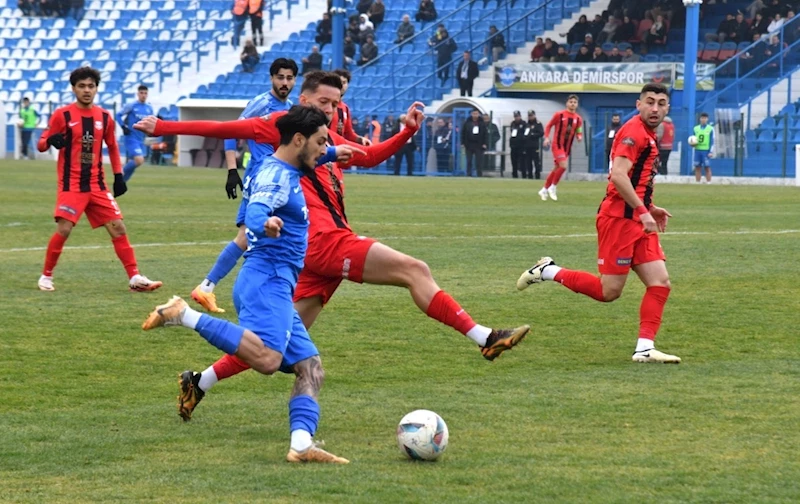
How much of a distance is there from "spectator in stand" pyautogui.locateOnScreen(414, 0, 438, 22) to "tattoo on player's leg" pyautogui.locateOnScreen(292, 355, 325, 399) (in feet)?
135

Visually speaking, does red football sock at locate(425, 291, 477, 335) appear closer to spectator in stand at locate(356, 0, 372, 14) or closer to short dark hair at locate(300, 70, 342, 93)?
short dark hair at locate(300, 70, 342, 93)

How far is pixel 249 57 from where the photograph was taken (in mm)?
47938

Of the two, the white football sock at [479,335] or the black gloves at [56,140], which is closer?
the white football sock at [479,335]

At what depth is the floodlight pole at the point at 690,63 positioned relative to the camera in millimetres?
35250

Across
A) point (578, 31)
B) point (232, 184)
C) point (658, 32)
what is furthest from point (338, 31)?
point (232, 184)

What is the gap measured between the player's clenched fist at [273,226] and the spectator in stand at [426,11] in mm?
41406

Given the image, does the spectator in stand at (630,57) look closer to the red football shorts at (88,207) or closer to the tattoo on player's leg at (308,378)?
the red football shorts at (88,207)

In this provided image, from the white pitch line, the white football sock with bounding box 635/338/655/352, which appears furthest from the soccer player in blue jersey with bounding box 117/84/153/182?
the white football sock with bounding box 635/338/655/352

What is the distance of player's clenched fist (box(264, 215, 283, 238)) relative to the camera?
5699 mm

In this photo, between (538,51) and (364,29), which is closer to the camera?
(538,51)

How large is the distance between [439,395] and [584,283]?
7.07 feet

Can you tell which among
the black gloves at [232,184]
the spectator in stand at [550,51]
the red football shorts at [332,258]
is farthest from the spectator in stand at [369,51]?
the red football shorts at [332,258]

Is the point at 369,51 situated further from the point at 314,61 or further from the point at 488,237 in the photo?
the point at 488,237

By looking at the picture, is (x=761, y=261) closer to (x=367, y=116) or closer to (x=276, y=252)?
(x=276, y=252)
